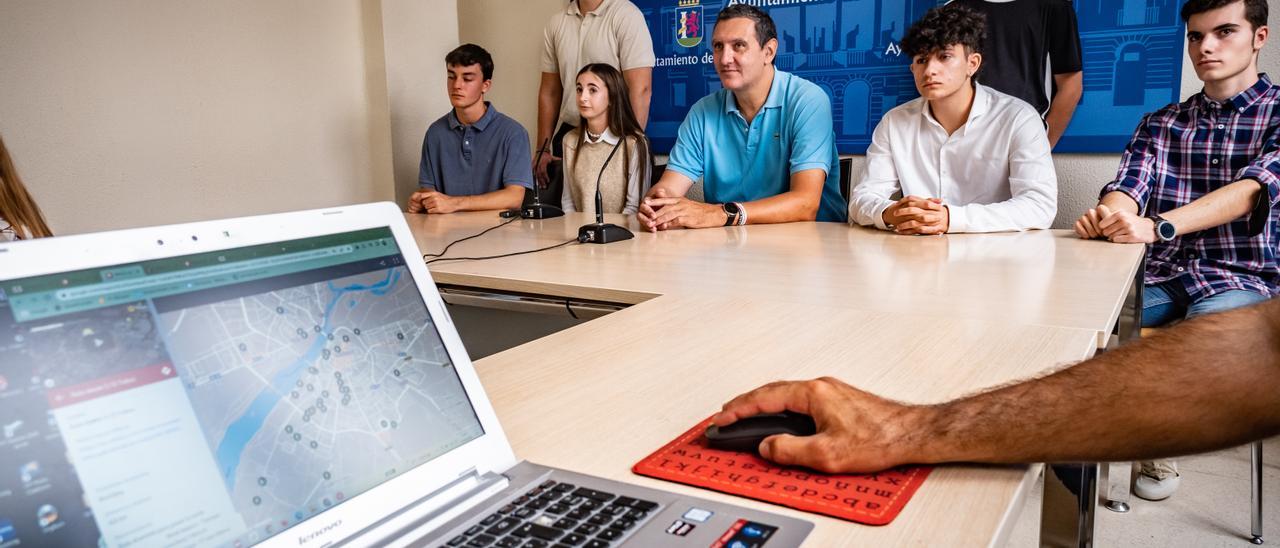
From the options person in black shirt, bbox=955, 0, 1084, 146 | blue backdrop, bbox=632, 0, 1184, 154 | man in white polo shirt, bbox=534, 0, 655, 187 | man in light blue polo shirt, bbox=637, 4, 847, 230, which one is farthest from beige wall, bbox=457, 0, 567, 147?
person in black shirt, bbox=955, 0, 1084, 146

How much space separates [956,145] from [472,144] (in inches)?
79.8

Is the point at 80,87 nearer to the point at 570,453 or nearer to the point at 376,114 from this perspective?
the point at 376,114

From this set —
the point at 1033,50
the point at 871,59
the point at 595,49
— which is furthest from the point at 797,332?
the point at 595,49

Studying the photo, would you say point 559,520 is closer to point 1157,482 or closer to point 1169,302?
point 1157,482

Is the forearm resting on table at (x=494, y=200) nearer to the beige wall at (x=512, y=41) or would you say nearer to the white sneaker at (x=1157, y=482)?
the beige wall at (x=512, y=41)

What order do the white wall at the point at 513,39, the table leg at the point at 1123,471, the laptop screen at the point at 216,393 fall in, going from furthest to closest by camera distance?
the white wall at the point at 513,39
the table leg at the point at 1123,471
the laptop screen at the point at 216,393

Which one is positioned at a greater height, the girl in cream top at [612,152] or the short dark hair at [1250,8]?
the short dark hair at [1250,8]

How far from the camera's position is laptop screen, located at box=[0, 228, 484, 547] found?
1.65 feet

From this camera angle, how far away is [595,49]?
4309mm

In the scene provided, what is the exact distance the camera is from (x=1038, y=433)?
2.50 feet

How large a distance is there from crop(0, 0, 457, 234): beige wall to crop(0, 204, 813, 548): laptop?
3.33m

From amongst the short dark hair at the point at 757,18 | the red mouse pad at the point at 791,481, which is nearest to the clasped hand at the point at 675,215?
the short dark hair at the point at 757,18

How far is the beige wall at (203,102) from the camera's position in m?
3.37

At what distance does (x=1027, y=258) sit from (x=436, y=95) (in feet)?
12.0
